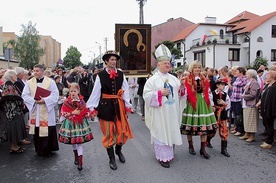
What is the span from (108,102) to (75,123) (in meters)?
0.67

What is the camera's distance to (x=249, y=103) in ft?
22.4

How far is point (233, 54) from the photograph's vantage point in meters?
38.7

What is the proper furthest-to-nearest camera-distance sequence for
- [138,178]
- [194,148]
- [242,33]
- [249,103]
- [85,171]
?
1. [242,33]
2. [249,103]
3. [194,148]
4. [85,171]
5. [138,178]

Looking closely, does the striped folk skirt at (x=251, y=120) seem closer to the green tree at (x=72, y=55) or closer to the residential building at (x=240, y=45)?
the residential building at (x=240, y=45)

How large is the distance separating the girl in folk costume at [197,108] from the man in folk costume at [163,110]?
1.09 ft

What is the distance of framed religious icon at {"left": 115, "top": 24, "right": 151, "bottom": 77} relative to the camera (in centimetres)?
870

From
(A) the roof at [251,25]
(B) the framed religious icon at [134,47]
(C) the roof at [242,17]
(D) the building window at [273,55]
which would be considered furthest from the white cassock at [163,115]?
(C) the roof at [242,17]

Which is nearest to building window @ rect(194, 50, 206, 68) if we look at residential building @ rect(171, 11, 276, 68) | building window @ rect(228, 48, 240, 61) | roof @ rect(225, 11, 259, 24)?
residential building @ rect(171, 11, 276, 68)

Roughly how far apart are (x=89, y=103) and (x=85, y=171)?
46.2 inches

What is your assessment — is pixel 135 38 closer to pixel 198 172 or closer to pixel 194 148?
pixel 194 148

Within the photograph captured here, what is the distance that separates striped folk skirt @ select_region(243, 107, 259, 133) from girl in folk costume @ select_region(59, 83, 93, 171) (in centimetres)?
404

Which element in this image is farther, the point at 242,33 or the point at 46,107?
the point at 242,33

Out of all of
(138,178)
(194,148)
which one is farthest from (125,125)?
(194,148)

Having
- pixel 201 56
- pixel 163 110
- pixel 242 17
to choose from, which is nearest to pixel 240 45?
pixel 201 56
